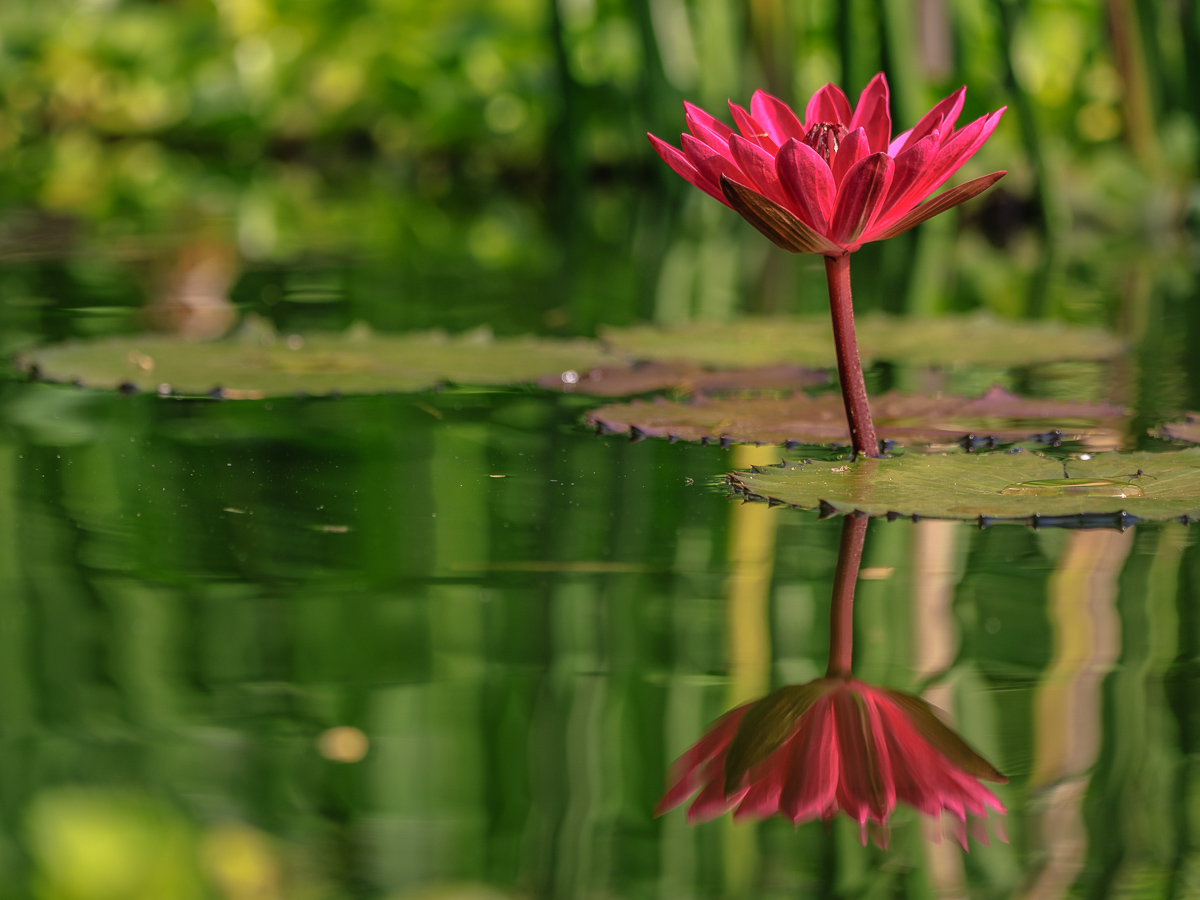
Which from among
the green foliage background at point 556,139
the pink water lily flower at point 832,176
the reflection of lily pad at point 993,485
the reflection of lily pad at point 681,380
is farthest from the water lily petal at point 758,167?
the green foliage background at point 556,139

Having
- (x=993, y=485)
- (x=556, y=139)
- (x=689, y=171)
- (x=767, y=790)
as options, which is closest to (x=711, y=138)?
(x=689, y=171)

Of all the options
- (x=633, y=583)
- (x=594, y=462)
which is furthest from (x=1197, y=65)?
(x=633, y=583)

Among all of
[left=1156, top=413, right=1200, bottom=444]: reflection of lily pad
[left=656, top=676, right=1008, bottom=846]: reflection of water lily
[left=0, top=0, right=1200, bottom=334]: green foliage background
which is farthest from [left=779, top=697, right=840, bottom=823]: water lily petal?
[left=0, top=0, right=1200, bottom=334]: green foliage background

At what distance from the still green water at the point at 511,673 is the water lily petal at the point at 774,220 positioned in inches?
8.1

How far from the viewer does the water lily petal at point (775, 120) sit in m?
1.16

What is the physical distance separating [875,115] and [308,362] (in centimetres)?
85

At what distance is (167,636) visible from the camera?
917 millimetres

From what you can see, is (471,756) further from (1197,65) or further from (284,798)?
(1197,65)

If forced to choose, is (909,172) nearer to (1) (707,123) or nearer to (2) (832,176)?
(2) (832,176)

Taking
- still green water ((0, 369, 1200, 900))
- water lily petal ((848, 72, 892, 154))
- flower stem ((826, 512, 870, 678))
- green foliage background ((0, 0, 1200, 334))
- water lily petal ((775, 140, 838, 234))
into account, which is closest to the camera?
still green water ((0, 369, 1200, 900))

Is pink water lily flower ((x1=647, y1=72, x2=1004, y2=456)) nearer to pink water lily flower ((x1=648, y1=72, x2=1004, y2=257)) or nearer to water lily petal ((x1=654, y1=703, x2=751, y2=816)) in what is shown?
pink water lily flower ((x1=648, y1=72, x2=1004, y2=257))

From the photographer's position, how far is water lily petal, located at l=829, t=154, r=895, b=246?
103 cm

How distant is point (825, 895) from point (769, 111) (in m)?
0.71

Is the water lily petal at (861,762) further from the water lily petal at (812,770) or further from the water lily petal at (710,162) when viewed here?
the water lily petal at (710,162)
